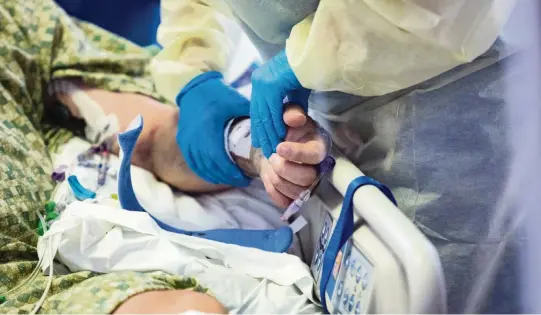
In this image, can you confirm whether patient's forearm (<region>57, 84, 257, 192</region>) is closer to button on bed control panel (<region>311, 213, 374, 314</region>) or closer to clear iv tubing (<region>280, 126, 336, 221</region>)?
clear iv tubing (<region>280, 126, 336, 221</region>)

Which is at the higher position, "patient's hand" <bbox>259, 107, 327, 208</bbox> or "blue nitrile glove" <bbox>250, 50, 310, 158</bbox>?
"blue nitrile glove" <bbox>250, 50, 310, 158</bbox>

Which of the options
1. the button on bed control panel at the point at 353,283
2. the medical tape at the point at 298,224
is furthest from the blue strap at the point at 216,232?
the button on bed control panel at the point at 353,283

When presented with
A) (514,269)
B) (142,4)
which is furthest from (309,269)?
(142,4)

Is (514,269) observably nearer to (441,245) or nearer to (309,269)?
(441,245)

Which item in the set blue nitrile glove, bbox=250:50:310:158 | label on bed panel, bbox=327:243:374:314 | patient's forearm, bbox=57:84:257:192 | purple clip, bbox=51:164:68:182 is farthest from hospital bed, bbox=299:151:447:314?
purple clip, bbox=51:164:68:182

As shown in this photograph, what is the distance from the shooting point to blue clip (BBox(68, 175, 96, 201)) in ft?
3.31

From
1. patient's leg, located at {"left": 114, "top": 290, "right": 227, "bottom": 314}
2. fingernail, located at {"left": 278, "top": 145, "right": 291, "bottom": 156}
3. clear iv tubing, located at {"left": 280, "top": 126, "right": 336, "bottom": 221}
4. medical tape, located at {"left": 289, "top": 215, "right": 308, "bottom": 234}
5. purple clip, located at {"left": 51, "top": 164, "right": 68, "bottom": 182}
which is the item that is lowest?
medical tape, located at {"left": 289, "top": 215, "right": 308, "bottom": 234}

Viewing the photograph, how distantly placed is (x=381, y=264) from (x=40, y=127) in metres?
0.94

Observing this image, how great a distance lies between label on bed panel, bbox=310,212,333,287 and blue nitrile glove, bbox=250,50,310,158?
0.14 metres

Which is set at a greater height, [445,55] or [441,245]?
[445,55]

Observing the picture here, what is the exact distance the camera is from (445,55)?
0.66 metres

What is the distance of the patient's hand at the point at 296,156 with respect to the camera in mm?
777

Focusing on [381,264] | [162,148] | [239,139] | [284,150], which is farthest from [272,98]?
[162,148]

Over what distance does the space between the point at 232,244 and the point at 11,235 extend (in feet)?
1.18
